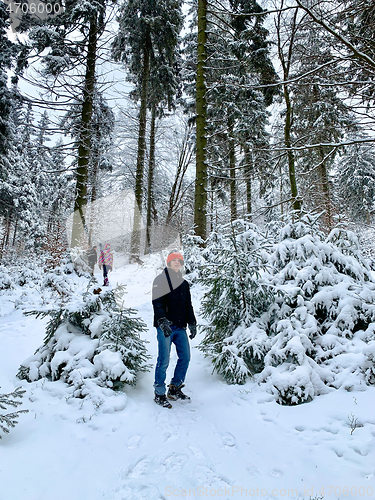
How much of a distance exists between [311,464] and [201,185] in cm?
720

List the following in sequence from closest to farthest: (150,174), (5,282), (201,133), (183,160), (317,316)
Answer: (317,316) < (201,133) < (5,282) < (150,174) < (183,160)

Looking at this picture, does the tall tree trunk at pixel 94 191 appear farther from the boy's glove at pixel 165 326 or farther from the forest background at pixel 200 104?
the boy's glove at pixel 165 326

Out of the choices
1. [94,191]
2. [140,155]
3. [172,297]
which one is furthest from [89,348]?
[94,191]

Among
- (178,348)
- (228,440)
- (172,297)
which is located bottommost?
(228,440)

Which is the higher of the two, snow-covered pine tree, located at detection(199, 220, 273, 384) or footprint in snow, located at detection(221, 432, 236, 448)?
snow-covered pine tree, located at detection(199, 220, 273, 384)

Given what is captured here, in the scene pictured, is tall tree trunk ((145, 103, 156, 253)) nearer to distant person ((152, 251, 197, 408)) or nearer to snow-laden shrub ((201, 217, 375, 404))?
snow-laden shrub ((201, 217, 375, 404))

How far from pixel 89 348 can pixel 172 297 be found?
1297 millimetres

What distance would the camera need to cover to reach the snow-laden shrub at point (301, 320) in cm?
337

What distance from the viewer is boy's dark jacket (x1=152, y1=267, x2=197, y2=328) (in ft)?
12.2

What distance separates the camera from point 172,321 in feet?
12.4

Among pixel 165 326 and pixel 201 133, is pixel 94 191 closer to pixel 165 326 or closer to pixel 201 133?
pixel 201 133

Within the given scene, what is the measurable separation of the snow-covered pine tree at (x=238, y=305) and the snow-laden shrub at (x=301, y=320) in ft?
0.05

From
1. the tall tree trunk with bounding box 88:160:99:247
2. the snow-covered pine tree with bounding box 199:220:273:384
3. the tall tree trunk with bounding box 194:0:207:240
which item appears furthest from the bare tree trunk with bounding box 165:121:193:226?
the snow-covered pine tree with bounding box 199:220:273:384

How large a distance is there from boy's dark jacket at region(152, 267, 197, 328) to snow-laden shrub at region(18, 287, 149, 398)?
0.63 metres
